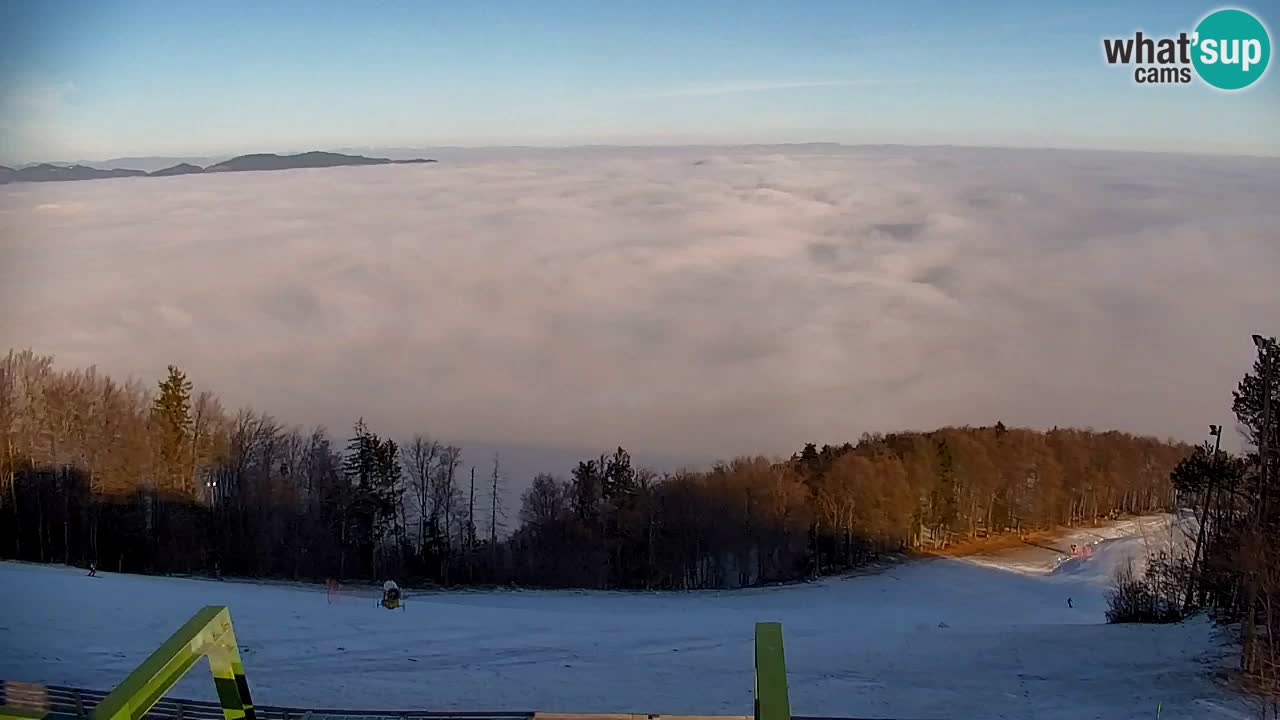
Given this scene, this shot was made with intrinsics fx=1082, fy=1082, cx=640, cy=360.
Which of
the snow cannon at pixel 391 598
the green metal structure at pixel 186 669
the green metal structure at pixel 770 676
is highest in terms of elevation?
the green metal structure at pixel 770 676

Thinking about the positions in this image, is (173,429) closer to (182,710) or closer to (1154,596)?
(182,710)

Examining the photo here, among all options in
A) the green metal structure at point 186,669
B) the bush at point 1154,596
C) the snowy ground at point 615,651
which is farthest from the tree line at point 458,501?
the green metal structure at point 186,669

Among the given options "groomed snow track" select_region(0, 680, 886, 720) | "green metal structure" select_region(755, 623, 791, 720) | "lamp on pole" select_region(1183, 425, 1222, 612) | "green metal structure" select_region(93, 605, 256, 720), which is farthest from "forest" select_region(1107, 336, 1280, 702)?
"green metal structure" select_region(93, 605, 256, 720)

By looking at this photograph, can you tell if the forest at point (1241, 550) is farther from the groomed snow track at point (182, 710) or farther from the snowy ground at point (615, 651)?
the groomed snow track at point (182, 710)

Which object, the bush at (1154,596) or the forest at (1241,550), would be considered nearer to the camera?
the forest at (1241,550)

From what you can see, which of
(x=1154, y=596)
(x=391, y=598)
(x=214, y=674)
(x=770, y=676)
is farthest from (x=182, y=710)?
→ (x=1154, y=596)

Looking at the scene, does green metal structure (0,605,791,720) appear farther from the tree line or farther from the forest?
the tree line
